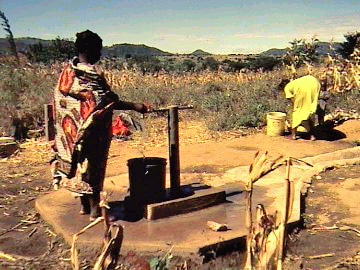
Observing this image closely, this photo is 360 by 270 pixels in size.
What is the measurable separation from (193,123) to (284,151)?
369 centimetres

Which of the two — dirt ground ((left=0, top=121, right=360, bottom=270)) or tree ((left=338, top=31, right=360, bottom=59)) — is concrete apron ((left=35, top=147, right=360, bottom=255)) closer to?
dirt ground ((left=0, top=121, right=360, bottom=270))

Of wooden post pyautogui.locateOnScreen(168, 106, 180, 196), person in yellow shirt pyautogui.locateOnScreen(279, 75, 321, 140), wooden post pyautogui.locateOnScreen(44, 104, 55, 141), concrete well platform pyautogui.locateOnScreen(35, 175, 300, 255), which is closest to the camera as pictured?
concrete well platform pyautogui.locateOnScreen(35, 175, 300, 255)

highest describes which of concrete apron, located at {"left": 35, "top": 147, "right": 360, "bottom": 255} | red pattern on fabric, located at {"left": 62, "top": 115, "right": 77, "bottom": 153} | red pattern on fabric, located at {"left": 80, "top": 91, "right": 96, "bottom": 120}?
red pattern on fabric, located at {"left": 80, "top": 91, "right": 96, "bottom": 120}

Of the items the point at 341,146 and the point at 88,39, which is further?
the point at 341,146

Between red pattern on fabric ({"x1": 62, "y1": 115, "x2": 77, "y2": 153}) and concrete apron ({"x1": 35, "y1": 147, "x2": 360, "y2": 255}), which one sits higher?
red pattern on fabric ({"x1": 62, "y1": 115, "x2": 77, "y2": 153})

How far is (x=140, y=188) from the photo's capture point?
4938 millimetres

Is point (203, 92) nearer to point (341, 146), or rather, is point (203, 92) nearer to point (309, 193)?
point (341, 146)

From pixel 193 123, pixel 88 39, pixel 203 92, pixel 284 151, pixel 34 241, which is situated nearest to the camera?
pixel 88 39

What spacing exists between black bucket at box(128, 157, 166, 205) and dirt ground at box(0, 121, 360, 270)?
45cm

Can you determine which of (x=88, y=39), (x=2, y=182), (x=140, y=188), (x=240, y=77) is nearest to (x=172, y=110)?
(x=140, y=188)

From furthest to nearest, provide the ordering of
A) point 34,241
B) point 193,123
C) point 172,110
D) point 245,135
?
point 193,123
point 245,135
point 172,110
point 34,241

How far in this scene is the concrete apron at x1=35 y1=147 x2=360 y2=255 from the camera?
13.9 feet

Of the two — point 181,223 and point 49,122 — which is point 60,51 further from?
point 181,223

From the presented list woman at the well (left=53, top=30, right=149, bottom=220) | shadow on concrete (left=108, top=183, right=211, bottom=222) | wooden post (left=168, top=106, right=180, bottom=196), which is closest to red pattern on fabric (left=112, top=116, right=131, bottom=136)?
shadow on concrete (left=108, top=183, right=211, bottom=222)
